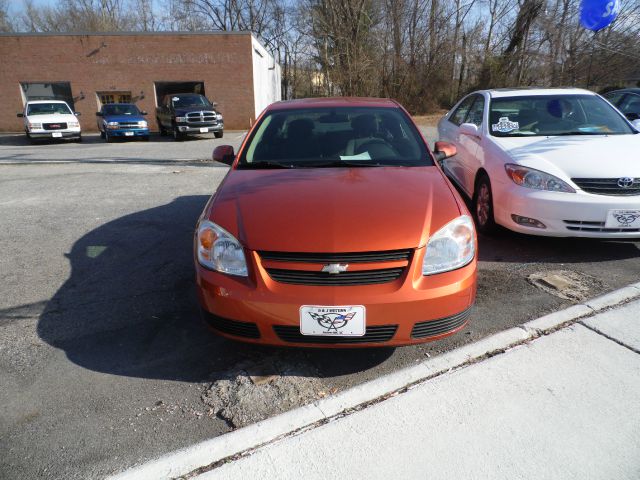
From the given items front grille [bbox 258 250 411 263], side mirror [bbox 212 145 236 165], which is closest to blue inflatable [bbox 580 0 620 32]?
side mirror [bbox 212 145 236 165]

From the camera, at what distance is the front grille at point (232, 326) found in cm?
240

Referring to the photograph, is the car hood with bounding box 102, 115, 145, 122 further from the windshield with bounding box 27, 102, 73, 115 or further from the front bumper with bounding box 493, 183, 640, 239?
the front bumper with bounding box 493, 183, 640, 239

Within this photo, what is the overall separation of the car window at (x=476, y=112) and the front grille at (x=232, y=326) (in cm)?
419

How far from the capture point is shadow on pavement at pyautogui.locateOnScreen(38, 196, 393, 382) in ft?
8.89

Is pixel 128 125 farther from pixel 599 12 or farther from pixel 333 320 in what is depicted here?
pixel 333 320

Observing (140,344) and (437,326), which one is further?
(140,344)

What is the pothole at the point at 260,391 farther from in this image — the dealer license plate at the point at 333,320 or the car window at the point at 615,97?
the car window at the point at 615,97

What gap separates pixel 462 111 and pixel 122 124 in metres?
14.4

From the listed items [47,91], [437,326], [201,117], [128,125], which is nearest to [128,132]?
[128,125]

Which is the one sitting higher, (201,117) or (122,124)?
(201,117)

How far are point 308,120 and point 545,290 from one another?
239cm

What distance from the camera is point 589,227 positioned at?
156 inches

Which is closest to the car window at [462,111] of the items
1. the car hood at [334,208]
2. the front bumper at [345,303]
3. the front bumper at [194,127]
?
the car hood at [334,208]

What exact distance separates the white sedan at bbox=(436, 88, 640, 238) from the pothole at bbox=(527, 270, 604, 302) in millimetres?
403
